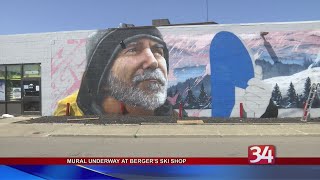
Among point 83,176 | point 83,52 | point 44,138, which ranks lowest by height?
point 44,138

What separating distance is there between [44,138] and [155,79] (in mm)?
8717

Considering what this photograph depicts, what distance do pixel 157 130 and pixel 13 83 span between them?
39.4 feet

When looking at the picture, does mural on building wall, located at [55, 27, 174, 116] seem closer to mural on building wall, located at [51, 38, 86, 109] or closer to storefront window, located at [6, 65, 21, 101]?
mural on building wall, located at [51, 38, 86, 109]

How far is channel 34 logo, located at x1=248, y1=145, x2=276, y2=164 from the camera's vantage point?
2.54 metres

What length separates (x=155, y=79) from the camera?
2242 cm

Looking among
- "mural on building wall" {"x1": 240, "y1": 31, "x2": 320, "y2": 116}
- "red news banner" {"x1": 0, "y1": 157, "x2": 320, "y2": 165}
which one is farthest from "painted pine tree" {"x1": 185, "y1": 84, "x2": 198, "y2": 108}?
"red news banner" {"x1": 0, "y1": 157, "x2": 320, "y2": 165}

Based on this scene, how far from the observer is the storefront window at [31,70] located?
24203 millimetres

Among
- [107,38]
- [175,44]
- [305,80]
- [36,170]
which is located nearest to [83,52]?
[107,38]

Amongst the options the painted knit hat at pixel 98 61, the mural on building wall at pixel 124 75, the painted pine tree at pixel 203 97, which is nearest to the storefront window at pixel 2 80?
the mural on building wall at pixel 124 75

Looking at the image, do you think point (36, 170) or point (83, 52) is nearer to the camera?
point (36, 170)

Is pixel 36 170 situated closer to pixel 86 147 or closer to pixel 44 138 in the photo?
pixel 86 147

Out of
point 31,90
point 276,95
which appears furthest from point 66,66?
point 276,95

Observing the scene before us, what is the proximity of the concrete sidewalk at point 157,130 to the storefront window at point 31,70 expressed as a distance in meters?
5.81

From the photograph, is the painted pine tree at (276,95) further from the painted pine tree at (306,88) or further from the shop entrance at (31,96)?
the shop entrance at (31,96)
